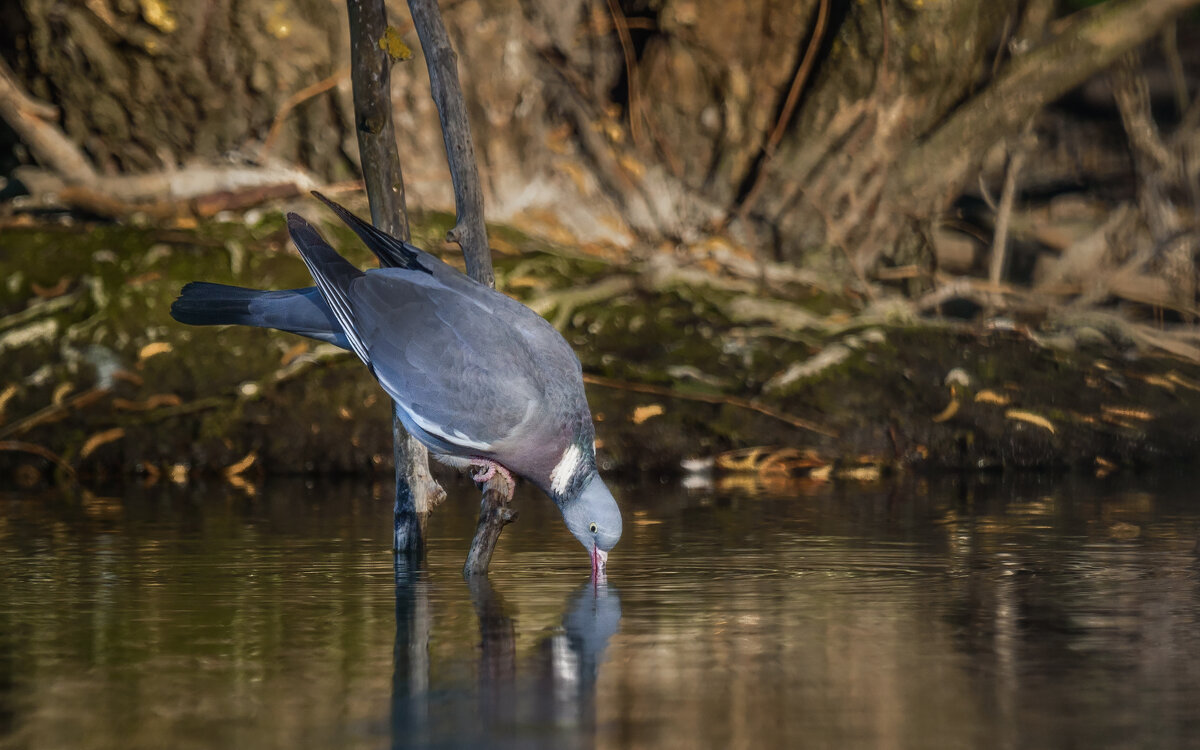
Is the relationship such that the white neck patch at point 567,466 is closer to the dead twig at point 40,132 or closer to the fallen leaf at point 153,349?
the fallen leaf at point 153,349

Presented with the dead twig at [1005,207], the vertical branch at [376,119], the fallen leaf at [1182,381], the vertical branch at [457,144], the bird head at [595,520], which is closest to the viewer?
the bird head at [595,520]

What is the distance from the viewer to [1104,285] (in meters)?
10.8

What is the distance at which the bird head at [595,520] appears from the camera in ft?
15.9

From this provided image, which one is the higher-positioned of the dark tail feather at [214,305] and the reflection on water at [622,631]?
the dark tail feather at [214,305]

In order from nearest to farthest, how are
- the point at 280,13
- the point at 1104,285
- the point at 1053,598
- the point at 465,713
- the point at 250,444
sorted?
the point at 465,713 → the point at 1053,598 → the point at 250,444 → the point at 280,13 → the point at 1104,285

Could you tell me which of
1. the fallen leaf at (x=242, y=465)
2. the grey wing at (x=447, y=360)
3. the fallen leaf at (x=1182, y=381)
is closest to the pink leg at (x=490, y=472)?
the grey wing at (x=447, y=360)

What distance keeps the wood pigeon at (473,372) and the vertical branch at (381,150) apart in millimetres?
374

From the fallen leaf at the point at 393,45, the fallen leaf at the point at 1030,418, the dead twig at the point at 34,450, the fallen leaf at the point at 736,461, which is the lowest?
the fallen leaf at the point at 736,461

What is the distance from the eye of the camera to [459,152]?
217 inches

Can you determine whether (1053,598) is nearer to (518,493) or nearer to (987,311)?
(518,493)

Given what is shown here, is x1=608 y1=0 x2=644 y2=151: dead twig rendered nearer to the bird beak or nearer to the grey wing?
the grey wing

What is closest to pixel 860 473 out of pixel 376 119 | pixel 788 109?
pixel 788 109

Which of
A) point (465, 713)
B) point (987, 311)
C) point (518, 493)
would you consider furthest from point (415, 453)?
point (987, 311)

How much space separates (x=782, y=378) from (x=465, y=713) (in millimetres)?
5952
